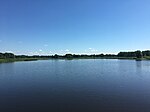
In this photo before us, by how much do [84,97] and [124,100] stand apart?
3.62 metres

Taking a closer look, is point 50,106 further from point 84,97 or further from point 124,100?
point 124,100

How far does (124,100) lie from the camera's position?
15203 mm

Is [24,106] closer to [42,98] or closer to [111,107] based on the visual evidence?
[42,98]

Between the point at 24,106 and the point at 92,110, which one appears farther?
the point at 24,106

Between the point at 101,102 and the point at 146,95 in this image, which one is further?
the point at 146,95

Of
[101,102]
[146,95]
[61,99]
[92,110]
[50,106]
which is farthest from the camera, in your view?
[146,95]

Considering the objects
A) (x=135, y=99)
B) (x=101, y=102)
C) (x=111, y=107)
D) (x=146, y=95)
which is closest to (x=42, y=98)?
(x=101, y=102)

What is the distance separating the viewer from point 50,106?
13672 mm

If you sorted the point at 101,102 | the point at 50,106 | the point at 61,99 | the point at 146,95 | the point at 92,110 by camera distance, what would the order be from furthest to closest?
the point at 146,95
the point at 61,99
the point at 101,102
the point at 50,106
the point at 92,110

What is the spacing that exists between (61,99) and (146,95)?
832 centimetres

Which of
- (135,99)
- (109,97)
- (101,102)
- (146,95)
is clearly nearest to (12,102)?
(101,102)

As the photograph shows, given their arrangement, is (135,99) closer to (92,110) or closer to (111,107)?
(111,107)

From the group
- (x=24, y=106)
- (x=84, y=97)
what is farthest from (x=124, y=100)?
(x=24, y=106)

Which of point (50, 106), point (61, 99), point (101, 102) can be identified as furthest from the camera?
point (61, 99)
